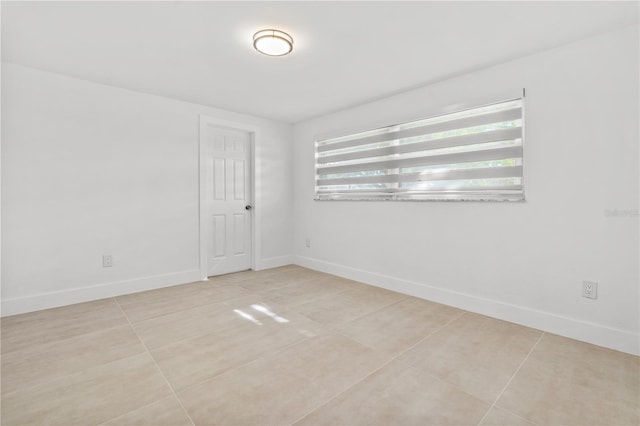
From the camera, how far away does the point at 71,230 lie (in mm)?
3203

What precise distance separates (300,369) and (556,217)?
2.37m

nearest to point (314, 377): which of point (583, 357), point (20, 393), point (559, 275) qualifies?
point (20, 393)

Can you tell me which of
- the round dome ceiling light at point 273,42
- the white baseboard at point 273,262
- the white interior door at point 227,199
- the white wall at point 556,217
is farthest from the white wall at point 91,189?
the white wall at point 556,217

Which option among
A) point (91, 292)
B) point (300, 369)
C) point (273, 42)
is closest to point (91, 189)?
point (91, 292)

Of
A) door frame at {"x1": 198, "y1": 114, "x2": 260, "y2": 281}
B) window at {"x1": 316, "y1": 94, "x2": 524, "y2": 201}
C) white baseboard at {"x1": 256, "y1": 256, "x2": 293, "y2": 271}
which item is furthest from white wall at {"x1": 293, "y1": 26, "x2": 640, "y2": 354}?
door frame at {"x1": 198, "y1": 114, "x2": 260, "y2": 281}

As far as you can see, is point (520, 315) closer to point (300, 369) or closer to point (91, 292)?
point (300, 369)

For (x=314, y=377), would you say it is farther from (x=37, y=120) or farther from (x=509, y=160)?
(x=37, y=120)

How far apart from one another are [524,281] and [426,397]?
1.63 meters

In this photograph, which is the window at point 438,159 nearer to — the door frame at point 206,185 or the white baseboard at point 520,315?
the white baseboard at point 520,315

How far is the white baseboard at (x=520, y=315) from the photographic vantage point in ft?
7.36

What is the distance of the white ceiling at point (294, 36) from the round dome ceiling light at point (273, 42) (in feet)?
0.20

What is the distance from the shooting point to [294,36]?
7.75ft

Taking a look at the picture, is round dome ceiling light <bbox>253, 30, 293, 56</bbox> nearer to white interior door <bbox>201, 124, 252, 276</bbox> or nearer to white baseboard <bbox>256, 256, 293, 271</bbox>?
white interior door <bbox>201, 124, 252, 276</bbox>

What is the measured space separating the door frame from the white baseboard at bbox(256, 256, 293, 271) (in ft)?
0.30
